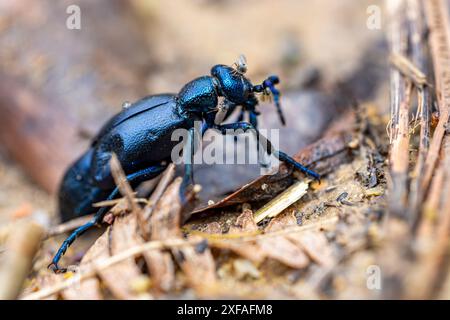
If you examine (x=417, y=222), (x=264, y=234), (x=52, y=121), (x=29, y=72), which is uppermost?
(x=29, y=72)

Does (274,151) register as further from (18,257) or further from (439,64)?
(18,257)

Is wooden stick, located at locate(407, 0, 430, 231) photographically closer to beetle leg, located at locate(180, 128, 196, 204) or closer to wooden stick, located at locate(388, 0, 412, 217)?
wooden stick, located at locate(388, 0, 412, 217)

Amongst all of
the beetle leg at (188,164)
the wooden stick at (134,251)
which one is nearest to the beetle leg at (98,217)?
the beetle leg at (188,164)

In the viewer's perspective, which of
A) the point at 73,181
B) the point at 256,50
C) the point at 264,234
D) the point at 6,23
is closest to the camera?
the point at 264,234

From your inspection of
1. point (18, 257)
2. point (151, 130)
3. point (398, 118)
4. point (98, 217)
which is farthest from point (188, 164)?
point (398, 118)

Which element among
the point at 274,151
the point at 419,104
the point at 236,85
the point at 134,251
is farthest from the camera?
the point at 236,85

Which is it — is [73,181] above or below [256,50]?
below

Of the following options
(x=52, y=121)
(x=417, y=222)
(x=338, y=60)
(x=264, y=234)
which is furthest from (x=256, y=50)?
(x=417, y=222)

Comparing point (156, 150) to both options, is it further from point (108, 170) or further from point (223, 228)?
point (223, 228)
